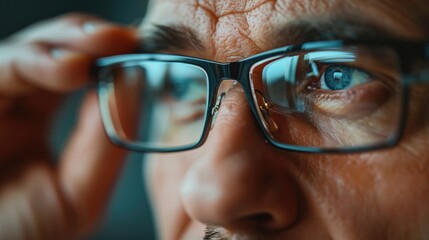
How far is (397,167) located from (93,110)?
Answer: 0.75m

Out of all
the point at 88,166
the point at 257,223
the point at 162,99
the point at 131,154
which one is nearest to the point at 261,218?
the point at 257,223

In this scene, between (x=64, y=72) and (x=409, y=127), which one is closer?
(x=409, y=127)

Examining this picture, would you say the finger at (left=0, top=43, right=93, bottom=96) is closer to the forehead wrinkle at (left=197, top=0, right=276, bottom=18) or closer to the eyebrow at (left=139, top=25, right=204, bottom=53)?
the eyebrow at (left=139, top=25, right=204, bottom=53)

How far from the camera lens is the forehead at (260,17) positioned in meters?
0.69

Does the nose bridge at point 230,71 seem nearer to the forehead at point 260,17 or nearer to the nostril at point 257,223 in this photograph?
the forehead at point 260,17

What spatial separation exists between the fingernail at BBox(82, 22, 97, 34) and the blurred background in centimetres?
60

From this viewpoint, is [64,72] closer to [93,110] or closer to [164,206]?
[93,110]

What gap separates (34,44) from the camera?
1.11 m

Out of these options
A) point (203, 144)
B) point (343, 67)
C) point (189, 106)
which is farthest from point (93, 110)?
point (343, 67)

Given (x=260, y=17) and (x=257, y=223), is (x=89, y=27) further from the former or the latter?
(x=257, y=223)

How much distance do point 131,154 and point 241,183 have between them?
1.04 metres

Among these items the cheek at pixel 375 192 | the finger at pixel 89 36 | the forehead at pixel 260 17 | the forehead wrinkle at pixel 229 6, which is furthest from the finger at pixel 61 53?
the cheek at pixel 375 192

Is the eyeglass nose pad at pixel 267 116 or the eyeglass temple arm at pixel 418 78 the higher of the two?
the eyeglass temple arm at pixel 418 78

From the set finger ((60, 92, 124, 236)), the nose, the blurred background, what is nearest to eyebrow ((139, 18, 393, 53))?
the nose
